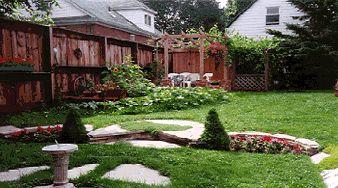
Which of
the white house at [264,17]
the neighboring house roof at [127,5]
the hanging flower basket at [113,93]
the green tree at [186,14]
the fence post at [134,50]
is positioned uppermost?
the green tree at [186,14]

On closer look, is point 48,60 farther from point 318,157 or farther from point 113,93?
point 318,157

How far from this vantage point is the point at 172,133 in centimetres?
452

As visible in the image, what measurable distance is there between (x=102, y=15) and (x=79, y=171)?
16054mm

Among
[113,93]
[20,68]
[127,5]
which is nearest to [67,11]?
[127,5]

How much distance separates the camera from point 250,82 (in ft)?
41.7

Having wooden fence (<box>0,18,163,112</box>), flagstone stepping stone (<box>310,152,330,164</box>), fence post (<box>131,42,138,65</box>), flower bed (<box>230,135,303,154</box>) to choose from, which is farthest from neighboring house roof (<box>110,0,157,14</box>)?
flagstone stepping stone (<box>310,152,330,164</box>)

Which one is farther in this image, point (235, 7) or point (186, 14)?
point (186, 14)

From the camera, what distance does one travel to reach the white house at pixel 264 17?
16.8 metres

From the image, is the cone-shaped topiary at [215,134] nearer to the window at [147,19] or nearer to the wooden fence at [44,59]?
the wooden fence at [44,59]

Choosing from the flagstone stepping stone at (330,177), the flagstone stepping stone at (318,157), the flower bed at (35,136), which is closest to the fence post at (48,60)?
the flower bed at (35,136)

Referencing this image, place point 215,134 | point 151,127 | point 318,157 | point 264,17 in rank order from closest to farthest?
point 318,157, point 215,134, point 151,127, point 264,17

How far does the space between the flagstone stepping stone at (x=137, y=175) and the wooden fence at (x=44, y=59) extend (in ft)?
12.9

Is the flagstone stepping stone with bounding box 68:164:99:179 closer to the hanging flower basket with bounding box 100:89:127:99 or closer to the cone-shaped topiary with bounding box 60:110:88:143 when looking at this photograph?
the cone-shaped topiary with bounding box 60:110:88:143

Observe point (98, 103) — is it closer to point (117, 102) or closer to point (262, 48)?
point (117, 102)
